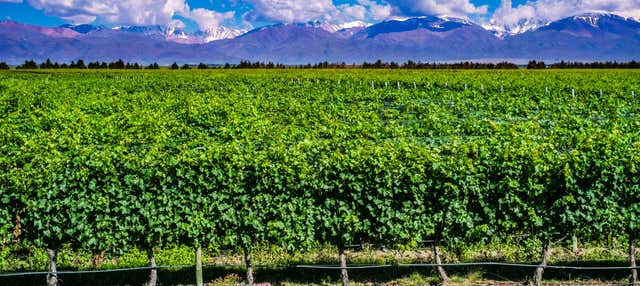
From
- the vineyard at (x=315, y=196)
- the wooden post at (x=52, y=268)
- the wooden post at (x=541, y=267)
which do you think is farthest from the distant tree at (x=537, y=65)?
the wooden post at (x=52, y=268)

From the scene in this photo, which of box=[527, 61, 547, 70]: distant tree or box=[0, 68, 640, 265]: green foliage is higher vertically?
box=[527, 61, 547, 70]: distant tree

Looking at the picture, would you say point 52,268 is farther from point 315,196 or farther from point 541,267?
point 541,267

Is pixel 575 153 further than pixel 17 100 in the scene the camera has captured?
No

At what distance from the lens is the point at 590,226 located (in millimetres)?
10047

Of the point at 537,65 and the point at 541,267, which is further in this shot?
the point at 537,65

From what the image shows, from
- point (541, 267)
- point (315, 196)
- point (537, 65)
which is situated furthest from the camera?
point (537, 65)

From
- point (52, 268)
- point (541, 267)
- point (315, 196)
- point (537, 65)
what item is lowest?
point (541, 267)

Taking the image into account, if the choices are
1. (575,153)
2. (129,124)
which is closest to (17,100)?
(129,124)

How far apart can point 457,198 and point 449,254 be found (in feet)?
8.45

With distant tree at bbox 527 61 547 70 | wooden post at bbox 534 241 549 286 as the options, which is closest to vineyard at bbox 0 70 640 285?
wooden post at bbox 534 241 549 286

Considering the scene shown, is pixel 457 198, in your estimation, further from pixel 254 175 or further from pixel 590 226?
pixel 254 175

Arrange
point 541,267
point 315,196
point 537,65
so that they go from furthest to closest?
point 537,65, point 541,267, point 315,196

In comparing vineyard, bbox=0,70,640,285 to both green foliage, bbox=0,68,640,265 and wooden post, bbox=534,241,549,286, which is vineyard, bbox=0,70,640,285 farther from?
wooden post, bbox=534,241,549,286

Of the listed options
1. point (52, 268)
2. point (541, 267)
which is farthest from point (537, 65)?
point (52, 268)
